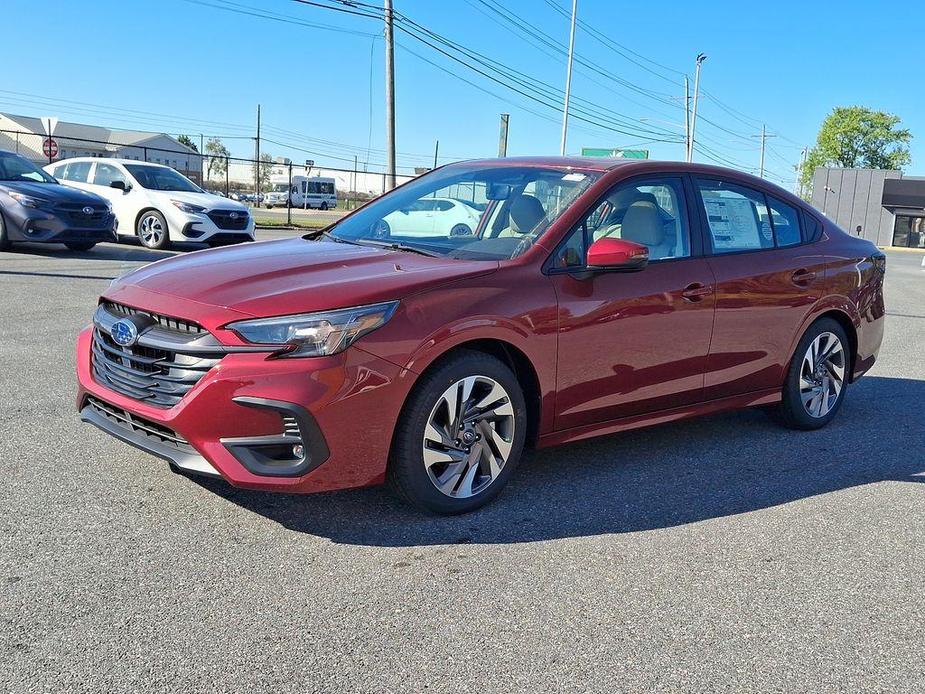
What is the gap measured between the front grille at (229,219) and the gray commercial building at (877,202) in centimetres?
6555

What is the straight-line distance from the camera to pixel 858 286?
20.1ft

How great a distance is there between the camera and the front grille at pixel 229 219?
15656 millimetres

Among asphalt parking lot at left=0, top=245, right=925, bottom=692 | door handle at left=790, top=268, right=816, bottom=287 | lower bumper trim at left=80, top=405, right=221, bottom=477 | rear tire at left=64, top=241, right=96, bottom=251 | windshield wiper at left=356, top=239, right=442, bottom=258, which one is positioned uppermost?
windshield wiper at left=356, top=239, right=442, bottom=258

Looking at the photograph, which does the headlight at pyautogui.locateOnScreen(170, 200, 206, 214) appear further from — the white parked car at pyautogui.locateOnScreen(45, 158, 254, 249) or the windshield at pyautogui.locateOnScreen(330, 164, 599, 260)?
the windshield at pyautogui.locateOnScreen(330, 164, 599, 260)

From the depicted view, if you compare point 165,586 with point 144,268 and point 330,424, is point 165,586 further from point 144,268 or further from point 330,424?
point 144,268

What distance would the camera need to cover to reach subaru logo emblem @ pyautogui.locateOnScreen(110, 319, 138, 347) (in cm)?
388

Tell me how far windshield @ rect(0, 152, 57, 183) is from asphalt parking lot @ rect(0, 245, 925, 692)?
1007cm

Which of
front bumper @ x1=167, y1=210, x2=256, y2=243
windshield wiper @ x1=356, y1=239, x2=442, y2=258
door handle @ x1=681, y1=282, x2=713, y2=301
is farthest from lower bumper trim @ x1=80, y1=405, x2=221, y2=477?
front bumper @ x1=167, y1=210, x2=256, y2=243

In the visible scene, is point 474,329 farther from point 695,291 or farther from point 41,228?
point 41,228

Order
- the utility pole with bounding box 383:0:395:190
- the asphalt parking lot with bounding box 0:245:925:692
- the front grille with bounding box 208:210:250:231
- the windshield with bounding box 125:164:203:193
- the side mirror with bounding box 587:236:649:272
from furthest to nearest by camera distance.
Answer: the utility pole with bounding box 383:0:395:190
the windshield with bounding box 125:164:203:193
the front grille with bounding box 208:210:250:231
the side mirror with bounding box 587:236:649:272
the asphalt parking lot with bounding box 0:245:925:692

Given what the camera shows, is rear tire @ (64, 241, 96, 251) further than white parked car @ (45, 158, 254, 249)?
No

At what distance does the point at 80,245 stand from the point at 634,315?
12.5m

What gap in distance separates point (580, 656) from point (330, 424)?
1.33m

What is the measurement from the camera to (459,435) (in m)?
4.09
